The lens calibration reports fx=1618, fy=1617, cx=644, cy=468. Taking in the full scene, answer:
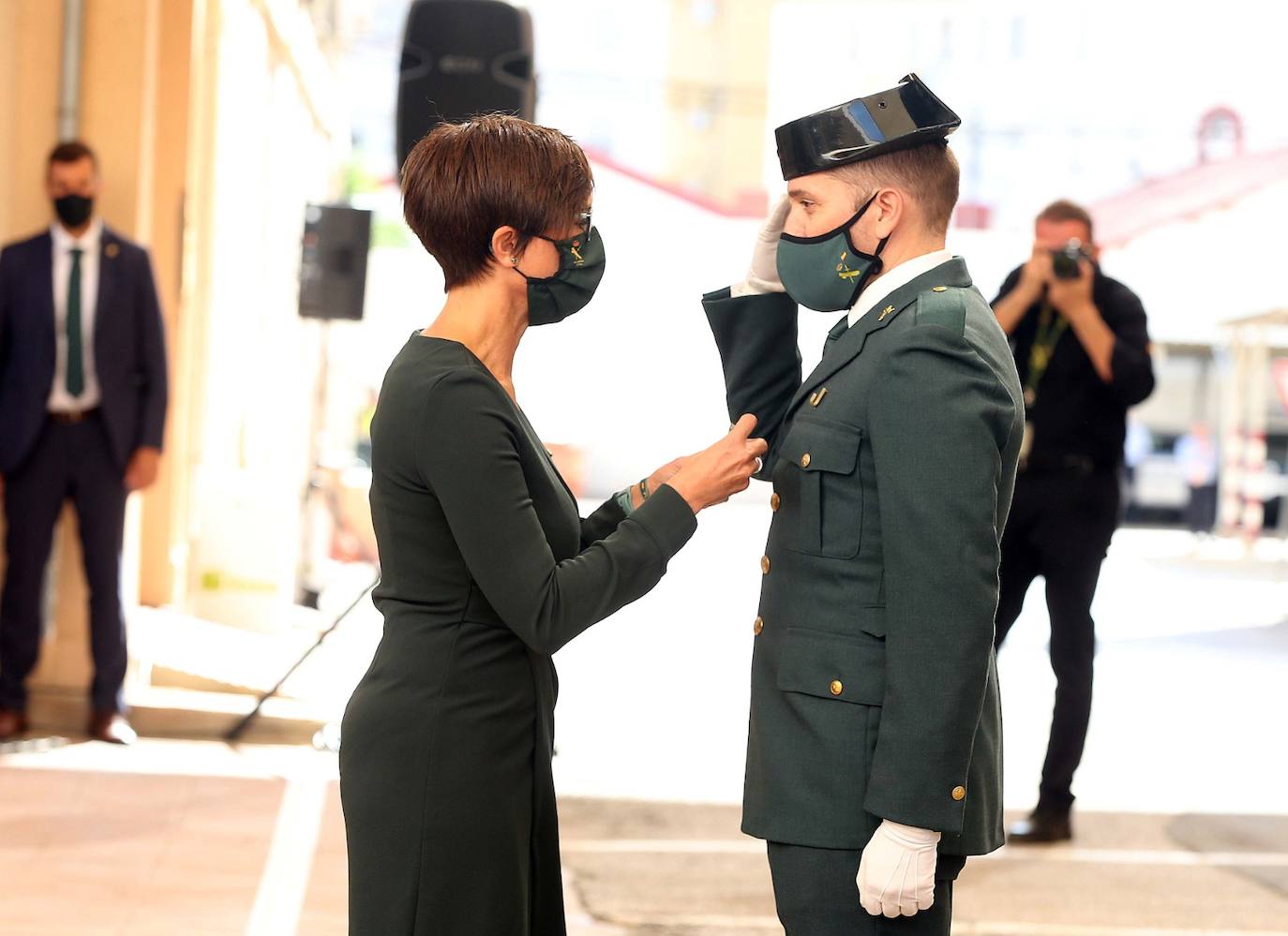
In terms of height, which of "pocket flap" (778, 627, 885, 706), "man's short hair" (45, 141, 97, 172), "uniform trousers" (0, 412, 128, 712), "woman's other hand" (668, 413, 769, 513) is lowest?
"uniform trousers" (0, 412, 128, 712)

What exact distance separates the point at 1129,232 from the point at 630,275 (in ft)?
17.5

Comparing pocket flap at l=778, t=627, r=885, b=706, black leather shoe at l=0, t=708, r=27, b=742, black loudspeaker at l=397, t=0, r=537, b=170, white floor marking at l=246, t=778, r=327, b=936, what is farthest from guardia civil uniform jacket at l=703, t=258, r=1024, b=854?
black leather shoe at l=0, t=708, r=27, b=742

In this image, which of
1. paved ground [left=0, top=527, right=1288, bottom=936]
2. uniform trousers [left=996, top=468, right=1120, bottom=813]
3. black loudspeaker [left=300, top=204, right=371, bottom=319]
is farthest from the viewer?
black loudspeaker [left=300, top=204, right=371, bottom=319]

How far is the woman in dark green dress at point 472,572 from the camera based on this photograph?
70.6 inches

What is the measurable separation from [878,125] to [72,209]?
3.93 m

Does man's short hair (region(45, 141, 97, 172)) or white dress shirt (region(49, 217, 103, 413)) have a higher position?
man's short hair (region(45, 141, 97, 172))

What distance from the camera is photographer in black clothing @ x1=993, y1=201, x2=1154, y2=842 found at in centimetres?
421

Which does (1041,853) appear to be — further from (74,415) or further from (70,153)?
(70,153)

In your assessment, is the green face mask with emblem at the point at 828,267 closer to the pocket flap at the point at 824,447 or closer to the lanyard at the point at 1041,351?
the pocket flap at the point at 824,447

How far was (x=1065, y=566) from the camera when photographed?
13.8 ft

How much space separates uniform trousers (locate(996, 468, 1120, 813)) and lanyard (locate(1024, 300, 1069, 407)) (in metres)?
0.23

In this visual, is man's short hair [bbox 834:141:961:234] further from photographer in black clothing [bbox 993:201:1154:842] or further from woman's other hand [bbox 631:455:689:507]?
photographer in black clothing [bbox 993:201:1154:842]

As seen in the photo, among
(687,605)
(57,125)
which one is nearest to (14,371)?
(57,125)

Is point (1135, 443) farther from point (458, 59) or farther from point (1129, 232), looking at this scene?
point (458, 59)
